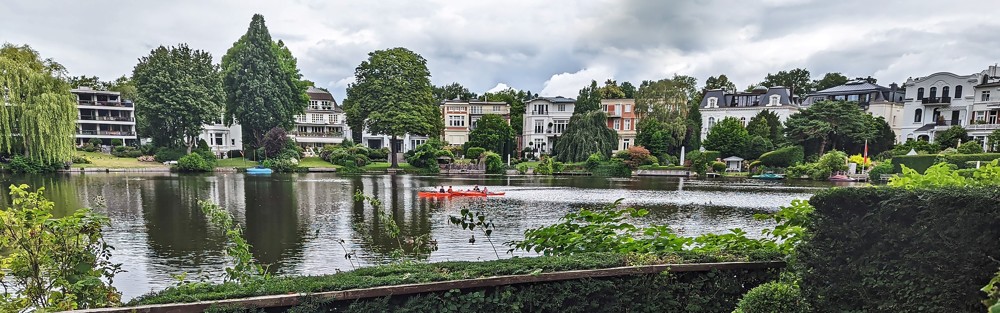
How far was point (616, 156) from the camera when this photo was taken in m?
50.4

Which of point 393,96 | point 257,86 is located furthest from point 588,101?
point 257,86

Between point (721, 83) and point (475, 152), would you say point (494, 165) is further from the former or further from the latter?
point (721, 83)

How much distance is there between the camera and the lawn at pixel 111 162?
4441 cm

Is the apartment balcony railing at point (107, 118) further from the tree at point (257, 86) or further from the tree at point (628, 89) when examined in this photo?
the tree at point (628, 89)

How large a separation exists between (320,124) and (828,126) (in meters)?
65.2

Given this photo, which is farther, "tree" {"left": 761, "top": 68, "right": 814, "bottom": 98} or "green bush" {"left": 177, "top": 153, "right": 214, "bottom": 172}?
"tree" {"left": 761, "top": 68, "right": 814, "bottom": 98}

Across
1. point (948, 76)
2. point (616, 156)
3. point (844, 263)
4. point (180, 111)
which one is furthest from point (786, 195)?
point (180, 111)

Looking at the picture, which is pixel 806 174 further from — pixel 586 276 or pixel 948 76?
pixel 586 276

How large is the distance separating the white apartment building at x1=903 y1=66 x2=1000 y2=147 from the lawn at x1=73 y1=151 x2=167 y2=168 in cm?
7940

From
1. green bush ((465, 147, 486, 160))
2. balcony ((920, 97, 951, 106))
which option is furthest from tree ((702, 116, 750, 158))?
green bush ((465, 147, 486, 160))

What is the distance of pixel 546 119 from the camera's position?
64.3 m

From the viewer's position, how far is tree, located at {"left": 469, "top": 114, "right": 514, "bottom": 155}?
5634 centimetres

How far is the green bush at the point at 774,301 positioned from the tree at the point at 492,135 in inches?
2023

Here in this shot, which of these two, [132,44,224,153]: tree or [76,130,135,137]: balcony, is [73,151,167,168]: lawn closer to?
[132,44,224,153]: tree
